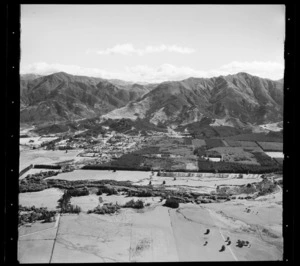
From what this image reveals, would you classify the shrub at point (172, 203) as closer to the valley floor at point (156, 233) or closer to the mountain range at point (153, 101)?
the valley floor at point (156, 233)

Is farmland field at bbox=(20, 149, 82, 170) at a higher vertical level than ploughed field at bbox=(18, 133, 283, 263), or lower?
higher

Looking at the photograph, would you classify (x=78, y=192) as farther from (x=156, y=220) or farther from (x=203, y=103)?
(x=203, y=103)

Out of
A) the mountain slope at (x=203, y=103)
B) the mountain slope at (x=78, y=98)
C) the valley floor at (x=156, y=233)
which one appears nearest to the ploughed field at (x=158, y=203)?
the valley floor at (x=156, y=233)

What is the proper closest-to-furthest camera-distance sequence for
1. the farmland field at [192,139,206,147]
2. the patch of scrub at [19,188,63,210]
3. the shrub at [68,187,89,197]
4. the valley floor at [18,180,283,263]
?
the valley floor at [18,180,283,263] < the patch of scrub at [19,188,63,210] < the shrub at [68,187,89,197] < the farmland field at [192,139,206,147]

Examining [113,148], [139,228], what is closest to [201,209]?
[139,228]

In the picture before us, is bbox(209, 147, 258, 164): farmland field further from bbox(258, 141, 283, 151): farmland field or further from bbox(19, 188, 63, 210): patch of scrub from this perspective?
bbox(19, 188, 63, 210): patch of scrub

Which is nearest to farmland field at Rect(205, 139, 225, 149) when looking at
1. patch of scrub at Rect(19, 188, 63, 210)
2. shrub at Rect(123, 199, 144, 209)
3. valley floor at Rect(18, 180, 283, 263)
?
valley floor at Rect(18, 180, 283, 263)

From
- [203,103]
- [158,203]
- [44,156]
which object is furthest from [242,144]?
[44,156]

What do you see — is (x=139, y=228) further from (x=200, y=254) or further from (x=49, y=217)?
(x=49, y=217)
